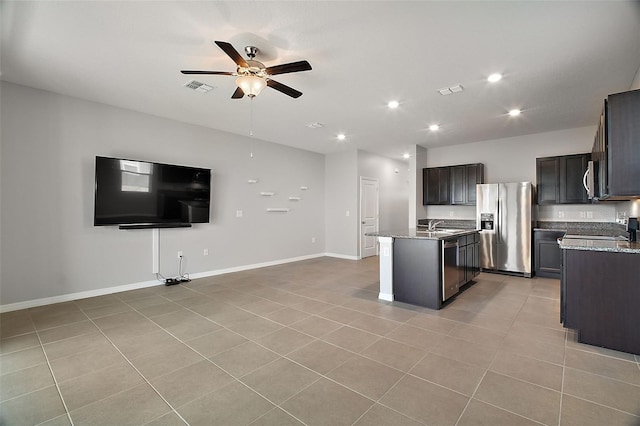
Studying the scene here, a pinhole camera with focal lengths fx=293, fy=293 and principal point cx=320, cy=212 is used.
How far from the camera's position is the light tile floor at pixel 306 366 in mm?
1840

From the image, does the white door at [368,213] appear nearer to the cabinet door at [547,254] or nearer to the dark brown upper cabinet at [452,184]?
the dark brown upper cabinet at [452,184]

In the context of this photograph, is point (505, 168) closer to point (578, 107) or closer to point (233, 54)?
point (578, 107)

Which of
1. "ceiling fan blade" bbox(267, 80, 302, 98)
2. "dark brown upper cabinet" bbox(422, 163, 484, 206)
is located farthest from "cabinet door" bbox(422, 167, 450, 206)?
"ceiling fan blade" bbox(267, 80, 302, 98)

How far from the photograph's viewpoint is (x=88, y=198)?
14.1 feet

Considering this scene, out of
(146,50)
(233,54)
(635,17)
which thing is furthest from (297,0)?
(635,17)

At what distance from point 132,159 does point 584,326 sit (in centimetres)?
614

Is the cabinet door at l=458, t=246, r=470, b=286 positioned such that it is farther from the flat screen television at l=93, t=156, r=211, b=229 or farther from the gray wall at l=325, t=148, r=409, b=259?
the flat screen television at l=93, t=156, r=211, b=229

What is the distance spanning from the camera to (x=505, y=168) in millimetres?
6297

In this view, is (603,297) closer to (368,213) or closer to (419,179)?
(419,179)

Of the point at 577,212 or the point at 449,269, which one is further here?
the point at 577,212

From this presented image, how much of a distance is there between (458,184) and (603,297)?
4177 millimetres

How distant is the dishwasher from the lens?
3818 mm

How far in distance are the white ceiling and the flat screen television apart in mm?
968

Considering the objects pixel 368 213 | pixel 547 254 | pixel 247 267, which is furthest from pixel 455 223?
pixel 247 267
